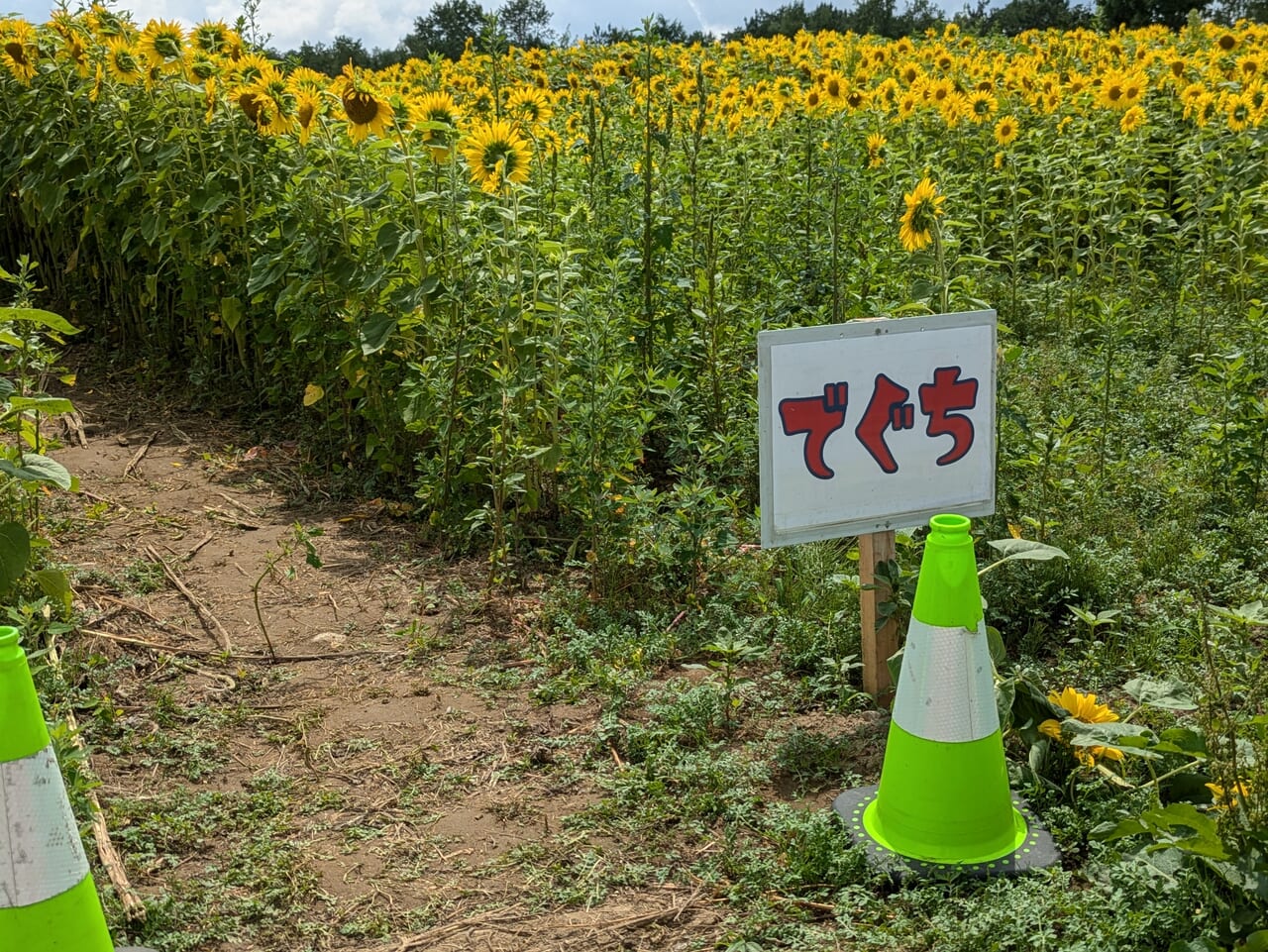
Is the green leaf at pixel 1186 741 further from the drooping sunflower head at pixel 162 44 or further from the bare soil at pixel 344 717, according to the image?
the drooping sunflower head at pixel 162 44

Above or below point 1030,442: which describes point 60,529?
below

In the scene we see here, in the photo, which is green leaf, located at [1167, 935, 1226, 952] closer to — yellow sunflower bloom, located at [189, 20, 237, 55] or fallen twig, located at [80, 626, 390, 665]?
fallen twig, located at [80, 626, 390, 665]

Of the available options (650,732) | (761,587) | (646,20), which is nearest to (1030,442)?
(761,587)

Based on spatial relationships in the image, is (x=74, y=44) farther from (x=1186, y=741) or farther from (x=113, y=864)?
(x=1186, y=741)

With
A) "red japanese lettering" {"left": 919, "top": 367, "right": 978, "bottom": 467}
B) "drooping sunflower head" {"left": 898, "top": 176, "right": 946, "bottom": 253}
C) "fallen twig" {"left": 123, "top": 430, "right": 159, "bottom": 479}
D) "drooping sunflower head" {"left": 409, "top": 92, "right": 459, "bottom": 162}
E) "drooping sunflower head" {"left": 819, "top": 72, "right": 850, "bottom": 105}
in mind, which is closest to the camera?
"red japanese lettering" {"left": 919, "top": 367, "right": 978, "bottom": 467}

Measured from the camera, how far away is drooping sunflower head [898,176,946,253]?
365 cm

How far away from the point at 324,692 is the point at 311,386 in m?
2.00

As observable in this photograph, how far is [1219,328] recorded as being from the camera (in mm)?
6328

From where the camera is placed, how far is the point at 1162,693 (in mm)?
2643

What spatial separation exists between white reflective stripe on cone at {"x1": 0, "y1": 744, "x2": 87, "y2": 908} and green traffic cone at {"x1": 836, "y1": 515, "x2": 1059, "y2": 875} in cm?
161

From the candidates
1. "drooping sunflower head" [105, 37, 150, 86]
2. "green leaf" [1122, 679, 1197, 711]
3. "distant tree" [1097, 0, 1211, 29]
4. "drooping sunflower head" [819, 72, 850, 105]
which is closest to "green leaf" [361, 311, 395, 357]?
"drooping sunflower head" [105, 37, 150, 86]

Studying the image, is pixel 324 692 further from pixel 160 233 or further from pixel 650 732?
pixel 160 233

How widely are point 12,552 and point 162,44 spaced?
346cm

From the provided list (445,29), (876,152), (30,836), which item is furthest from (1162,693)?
(445,29)
